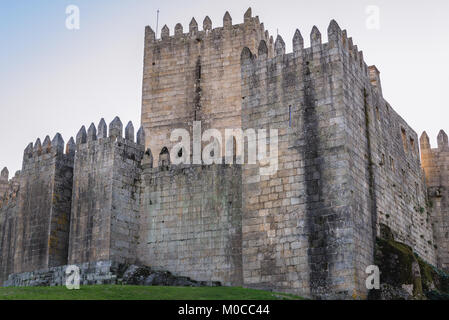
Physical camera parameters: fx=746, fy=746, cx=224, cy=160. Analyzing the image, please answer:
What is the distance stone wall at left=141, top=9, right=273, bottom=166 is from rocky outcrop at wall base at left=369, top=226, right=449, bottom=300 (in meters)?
11.4

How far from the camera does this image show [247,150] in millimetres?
22891

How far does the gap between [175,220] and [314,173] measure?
5.39 metres

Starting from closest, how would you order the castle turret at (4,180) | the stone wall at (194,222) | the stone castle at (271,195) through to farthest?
the stone castle at (271,195), the stone wall at (194,222), the castle turret at (4,180)

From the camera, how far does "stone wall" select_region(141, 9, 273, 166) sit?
32156 millimetres

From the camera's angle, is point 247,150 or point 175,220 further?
point 175,220

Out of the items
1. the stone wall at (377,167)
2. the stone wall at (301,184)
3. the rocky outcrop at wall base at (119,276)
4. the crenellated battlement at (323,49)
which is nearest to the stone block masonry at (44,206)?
the rocky outcrop at wall base at (119,276)

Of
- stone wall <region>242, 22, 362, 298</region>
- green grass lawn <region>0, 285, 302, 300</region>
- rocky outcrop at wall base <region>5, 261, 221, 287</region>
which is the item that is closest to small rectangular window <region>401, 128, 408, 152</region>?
stone wall <region>242, 22, 362, 298</region>

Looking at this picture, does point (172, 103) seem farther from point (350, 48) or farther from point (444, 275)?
point (444, 275)

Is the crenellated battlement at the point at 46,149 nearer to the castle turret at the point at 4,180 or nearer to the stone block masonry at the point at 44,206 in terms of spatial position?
the stone block masonry at the point at 44,206

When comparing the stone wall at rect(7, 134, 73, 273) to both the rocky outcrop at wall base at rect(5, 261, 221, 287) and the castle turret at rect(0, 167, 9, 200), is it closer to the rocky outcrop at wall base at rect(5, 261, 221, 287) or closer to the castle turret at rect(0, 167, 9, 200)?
the rocky outcrop at wall base at rect(5, 261, 221, 287)

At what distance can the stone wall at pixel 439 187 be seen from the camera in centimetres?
2942

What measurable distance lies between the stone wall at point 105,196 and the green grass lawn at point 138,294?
3.57 meters
